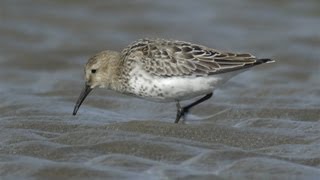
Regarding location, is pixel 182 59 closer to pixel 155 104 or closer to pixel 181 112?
pixel 181 112

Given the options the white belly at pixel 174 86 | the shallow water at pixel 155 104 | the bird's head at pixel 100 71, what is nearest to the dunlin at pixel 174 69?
the white belly at pixel 174 86

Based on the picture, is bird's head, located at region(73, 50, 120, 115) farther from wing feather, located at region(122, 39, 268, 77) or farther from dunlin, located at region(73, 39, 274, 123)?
wing feather, located at region(122, 39, 268, 77)

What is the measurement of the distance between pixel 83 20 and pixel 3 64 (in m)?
2.48

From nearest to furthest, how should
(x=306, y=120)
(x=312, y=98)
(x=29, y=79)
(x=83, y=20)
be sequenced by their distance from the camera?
(x=306, y=120)
(x=312, y=98)
(x=29, y=79)
(x=83, y=20)

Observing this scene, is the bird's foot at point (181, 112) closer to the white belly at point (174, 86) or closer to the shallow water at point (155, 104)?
the shallow water at point (155, 104)

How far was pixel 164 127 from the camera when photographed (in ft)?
28.7

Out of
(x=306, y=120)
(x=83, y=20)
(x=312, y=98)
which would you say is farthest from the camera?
(x=83, y=20)

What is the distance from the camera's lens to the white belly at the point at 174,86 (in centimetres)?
909

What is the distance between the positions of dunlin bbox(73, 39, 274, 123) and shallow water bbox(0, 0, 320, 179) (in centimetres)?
39

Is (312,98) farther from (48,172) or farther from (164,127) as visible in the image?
(48,172)

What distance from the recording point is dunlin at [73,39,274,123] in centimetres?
909

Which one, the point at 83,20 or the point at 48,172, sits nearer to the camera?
the point at 48,172

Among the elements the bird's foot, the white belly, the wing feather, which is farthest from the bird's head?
the bird's foot

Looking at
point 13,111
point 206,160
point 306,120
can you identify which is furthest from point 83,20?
point 206,160
